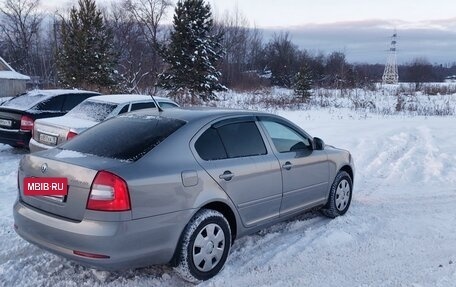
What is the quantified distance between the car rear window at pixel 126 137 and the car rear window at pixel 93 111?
422 cm

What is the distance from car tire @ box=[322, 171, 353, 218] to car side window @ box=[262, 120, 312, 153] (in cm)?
78

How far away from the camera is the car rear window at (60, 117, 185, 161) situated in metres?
3.72

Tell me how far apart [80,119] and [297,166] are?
5.12 m

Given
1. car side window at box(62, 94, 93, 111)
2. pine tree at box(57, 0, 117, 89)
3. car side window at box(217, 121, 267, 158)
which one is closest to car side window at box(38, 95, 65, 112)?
car side window at box(62, 94, 93, 111)

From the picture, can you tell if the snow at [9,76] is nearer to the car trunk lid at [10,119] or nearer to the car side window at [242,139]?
the car trunk lid at [10,119]

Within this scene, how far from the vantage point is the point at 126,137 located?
397 centimetres

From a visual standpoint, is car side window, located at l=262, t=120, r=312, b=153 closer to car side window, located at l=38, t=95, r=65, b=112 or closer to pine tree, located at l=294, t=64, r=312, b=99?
car side window, located at l=38, t=95, r=65, b=112

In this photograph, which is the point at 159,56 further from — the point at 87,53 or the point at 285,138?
the point at 285,138

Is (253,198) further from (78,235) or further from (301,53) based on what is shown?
(301,53)

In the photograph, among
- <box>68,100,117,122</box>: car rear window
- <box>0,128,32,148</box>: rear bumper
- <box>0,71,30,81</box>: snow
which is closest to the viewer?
<box>68,100,117,122</box>: car rear window

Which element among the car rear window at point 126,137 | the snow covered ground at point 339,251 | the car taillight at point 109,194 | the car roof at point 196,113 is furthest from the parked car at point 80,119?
the car taillight at point 109,194

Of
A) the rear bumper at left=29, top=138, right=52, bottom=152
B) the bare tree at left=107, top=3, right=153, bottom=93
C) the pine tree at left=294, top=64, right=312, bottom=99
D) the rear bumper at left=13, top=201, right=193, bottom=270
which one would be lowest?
the rear bumper at left=13, top=201, right=193, bottom=270

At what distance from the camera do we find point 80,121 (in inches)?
324

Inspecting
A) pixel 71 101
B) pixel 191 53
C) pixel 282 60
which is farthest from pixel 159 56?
pixel 282 60
